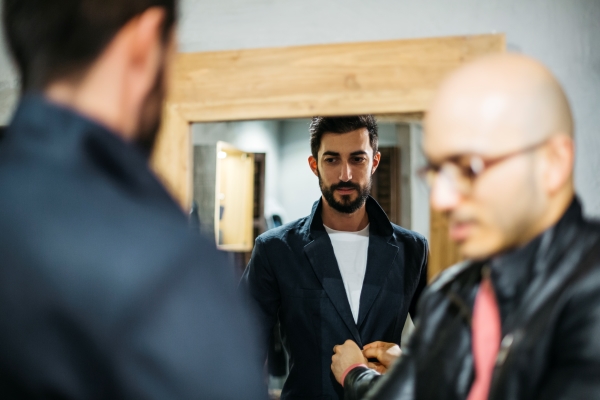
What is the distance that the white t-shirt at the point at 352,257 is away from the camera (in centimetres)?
196

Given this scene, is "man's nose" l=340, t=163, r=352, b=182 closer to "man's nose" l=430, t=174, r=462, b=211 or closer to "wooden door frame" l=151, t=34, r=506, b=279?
"wooden door frame" l=151, t=34, r=506, b=279

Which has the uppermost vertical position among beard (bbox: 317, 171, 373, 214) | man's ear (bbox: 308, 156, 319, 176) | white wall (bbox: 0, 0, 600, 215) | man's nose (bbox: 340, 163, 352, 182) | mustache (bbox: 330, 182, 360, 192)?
white wall (bbox: 0, 0, 600, 215)

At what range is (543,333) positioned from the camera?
621 millimetres

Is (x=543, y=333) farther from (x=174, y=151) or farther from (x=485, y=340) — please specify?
(x=174, y=151)

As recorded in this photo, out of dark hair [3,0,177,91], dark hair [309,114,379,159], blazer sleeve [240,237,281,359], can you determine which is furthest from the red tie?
dark hair [309,114,379,159]

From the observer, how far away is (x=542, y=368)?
24.7 inches

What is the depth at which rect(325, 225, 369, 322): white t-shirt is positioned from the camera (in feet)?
6.44

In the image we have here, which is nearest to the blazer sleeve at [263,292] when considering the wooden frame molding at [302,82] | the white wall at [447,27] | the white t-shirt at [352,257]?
the white t-shirt at [352,257]

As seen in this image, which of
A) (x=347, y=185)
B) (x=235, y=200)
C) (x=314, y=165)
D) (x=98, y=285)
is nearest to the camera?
(x=98, y=285)

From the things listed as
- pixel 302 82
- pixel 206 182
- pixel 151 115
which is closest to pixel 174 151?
pixel 302 82

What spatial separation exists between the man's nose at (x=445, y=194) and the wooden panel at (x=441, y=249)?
0.56 m

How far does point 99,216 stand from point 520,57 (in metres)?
0.59

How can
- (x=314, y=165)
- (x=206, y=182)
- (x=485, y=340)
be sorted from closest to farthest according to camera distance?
(x=485, y=340), (x=314, y=165), (x=206, y=182)

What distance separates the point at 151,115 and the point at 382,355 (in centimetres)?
110
